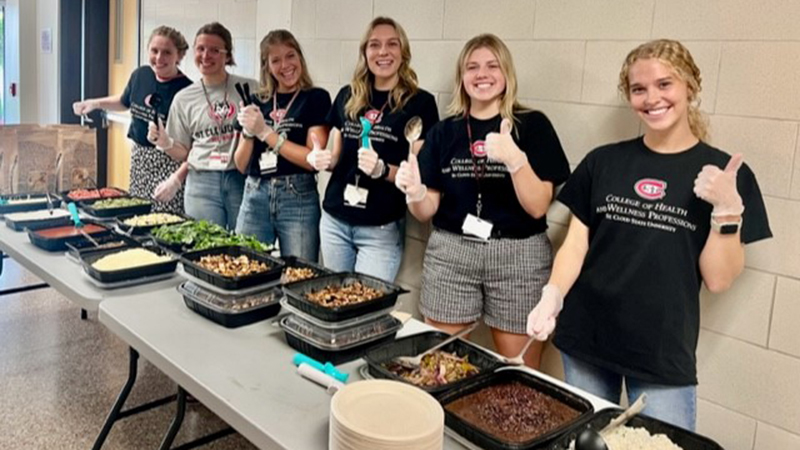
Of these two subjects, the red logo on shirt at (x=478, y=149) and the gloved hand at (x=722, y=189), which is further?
the red logo on shirt at (x=478, y=149)

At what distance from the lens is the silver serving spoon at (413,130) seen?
8.06ft

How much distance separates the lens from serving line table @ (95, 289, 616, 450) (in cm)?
126

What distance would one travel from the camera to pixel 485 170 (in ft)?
7.26

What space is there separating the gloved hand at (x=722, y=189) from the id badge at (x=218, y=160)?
224 cm

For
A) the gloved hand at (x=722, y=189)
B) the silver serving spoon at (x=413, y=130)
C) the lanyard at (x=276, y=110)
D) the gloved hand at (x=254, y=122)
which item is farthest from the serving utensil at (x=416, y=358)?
the lanyard at (x=276, y=110)

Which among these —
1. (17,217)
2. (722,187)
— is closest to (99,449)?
(17,217)

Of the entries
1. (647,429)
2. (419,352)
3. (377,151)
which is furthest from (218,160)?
(647,429)

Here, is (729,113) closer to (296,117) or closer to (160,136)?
(296,117)

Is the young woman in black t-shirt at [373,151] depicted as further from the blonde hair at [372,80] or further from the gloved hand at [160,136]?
the gloved hand at [160,136]

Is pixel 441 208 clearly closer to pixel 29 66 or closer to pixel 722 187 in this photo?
pixel 722 187

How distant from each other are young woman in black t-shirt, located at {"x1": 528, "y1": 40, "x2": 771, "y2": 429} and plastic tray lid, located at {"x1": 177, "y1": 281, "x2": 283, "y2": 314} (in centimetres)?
74

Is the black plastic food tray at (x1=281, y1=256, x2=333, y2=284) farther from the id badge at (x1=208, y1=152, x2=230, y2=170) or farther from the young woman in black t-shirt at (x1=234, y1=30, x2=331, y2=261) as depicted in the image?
the id badge at (x1=208, y1=152, x2=230, y2=170)

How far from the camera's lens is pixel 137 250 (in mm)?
2213

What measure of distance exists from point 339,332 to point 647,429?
0.73 meters
